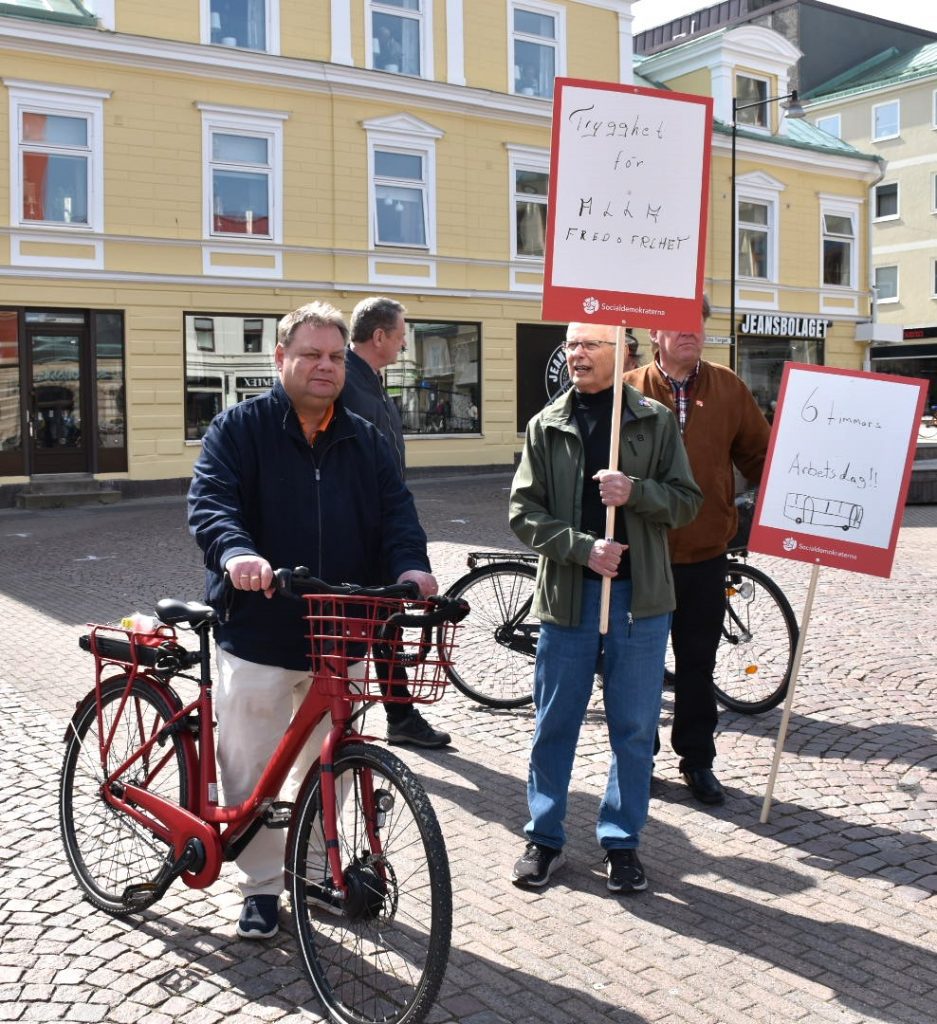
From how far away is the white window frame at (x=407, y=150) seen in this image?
22234 millimetres

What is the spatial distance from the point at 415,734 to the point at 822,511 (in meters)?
2.16

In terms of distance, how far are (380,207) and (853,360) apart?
14.2 metres

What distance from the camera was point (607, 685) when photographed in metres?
4.14

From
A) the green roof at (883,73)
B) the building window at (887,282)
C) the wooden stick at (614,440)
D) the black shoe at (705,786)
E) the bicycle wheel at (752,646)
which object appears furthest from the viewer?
the building window at (887,282)

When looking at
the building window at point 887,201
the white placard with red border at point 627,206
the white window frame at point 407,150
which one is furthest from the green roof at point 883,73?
the white placard with red border at point 627,206

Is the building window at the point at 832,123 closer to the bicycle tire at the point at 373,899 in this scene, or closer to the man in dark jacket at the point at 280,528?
the man in dark jacket at the point at 280,528

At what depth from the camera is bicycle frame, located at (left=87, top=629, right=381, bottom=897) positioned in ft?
10.5

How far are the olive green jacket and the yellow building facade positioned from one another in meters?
16.9

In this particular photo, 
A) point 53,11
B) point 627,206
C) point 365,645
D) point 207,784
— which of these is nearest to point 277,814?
point 207,784

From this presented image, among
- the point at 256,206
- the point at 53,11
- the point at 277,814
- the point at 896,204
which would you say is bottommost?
the point at 277,814

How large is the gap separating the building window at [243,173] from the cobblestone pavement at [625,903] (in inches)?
601

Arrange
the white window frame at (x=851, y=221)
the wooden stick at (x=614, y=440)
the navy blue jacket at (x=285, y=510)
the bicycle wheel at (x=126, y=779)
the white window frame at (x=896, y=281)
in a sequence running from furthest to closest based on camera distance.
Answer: the white window frame at (x=896, y=281) → the white window frame at (x=851, y=221) → the wooden stick at (x=614, y=440) → the bicycle wheel at (x=126, y=779) → the navy blue jacket at (x=285, y=510)

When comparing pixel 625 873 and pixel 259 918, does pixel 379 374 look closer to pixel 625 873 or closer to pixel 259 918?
pixel 625 873

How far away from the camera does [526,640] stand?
6398 mm
